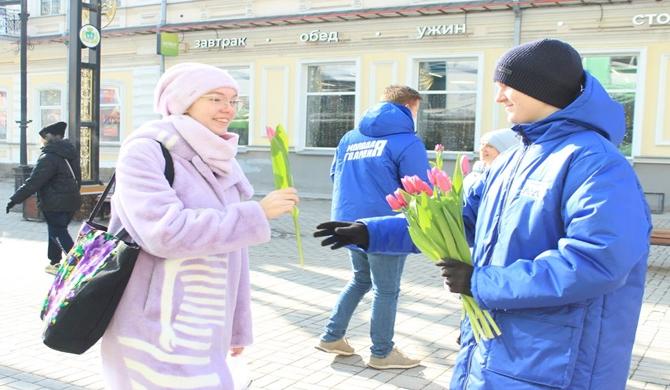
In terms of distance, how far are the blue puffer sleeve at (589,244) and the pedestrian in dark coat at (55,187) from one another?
21.9 feet

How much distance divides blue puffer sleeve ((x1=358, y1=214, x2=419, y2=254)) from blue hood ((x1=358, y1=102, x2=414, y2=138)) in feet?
6.09

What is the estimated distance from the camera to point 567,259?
1.74 metres

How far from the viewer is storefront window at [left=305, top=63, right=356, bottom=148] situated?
1703 centimetres

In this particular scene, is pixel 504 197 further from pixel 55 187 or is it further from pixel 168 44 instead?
pixel 168 44

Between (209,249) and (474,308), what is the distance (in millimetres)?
828

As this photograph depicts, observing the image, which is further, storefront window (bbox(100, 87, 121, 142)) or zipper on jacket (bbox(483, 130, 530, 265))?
storefront window (bbox(100, 87, 121, 142))

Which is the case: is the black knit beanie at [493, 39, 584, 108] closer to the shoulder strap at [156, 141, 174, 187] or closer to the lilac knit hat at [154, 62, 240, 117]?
the lilac knit hat at [154, 62, 240, 117]

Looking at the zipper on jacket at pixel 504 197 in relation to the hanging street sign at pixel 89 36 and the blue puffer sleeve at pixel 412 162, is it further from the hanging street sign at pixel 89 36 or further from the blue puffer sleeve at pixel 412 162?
the hanging street sign at pixel 89 36

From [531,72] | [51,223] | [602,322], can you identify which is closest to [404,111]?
[531,72]

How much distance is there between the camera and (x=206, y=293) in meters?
2.22

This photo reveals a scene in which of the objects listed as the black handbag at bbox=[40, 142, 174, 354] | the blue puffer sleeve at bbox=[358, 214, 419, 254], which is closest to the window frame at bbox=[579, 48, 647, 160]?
the blue puffer sleeve at bbox=[358, 214, 419, 254]

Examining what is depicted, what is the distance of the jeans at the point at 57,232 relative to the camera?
299 inches

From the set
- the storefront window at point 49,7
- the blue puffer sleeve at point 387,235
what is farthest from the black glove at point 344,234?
the storefront window at point 49,7

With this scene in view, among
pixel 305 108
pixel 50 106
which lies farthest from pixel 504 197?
pixel 50 106
